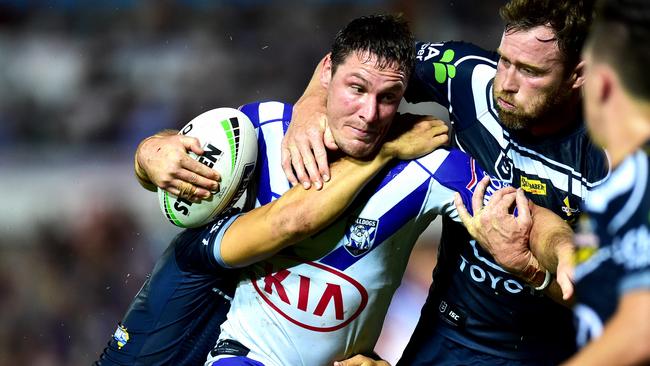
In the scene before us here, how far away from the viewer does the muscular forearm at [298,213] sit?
3.74m

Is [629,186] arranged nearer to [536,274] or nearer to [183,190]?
[536,274]

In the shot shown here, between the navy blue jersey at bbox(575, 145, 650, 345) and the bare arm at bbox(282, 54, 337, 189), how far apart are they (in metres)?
1.59

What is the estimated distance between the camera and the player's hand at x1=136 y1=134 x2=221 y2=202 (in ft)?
12.8

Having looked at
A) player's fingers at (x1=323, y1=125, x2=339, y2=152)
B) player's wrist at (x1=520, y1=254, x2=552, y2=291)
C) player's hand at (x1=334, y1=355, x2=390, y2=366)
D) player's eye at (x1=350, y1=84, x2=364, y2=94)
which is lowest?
player's hand at (x1=334, y1=355, x2=390, y2=366)

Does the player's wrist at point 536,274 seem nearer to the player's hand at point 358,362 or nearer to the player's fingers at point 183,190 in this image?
the player's hand at point 358,362

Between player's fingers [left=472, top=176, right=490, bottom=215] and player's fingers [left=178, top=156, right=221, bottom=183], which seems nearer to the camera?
player's fingers [left=472, top=176, right=490, bottom=215]

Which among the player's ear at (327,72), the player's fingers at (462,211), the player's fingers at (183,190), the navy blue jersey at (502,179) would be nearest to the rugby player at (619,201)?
the player's fingers at (462,211)

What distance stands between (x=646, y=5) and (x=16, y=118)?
8.40 m

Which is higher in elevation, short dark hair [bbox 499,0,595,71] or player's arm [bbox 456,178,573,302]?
short dark hair [bbox 499,0,595,71]

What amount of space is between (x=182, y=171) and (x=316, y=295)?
2.49 ft

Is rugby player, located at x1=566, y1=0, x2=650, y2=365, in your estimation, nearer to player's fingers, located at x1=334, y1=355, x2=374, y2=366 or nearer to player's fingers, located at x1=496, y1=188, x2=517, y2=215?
player's fingers, located at x1=496, y1=188, x2=517, y2=215

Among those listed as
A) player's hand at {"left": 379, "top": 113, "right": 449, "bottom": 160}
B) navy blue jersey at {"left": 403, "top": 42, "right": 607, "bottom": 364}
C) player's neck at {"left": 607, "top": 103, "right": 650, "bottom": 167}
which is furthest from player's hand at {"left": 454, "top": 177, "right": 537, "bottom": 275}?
player's neck at {"left": 607, "top": 103, "right": 650, "bottom": 167}

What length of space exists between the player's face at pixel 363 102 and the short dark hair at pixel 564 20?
0.64 meters

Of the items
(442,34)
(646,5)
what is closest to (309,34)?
(442,34)
